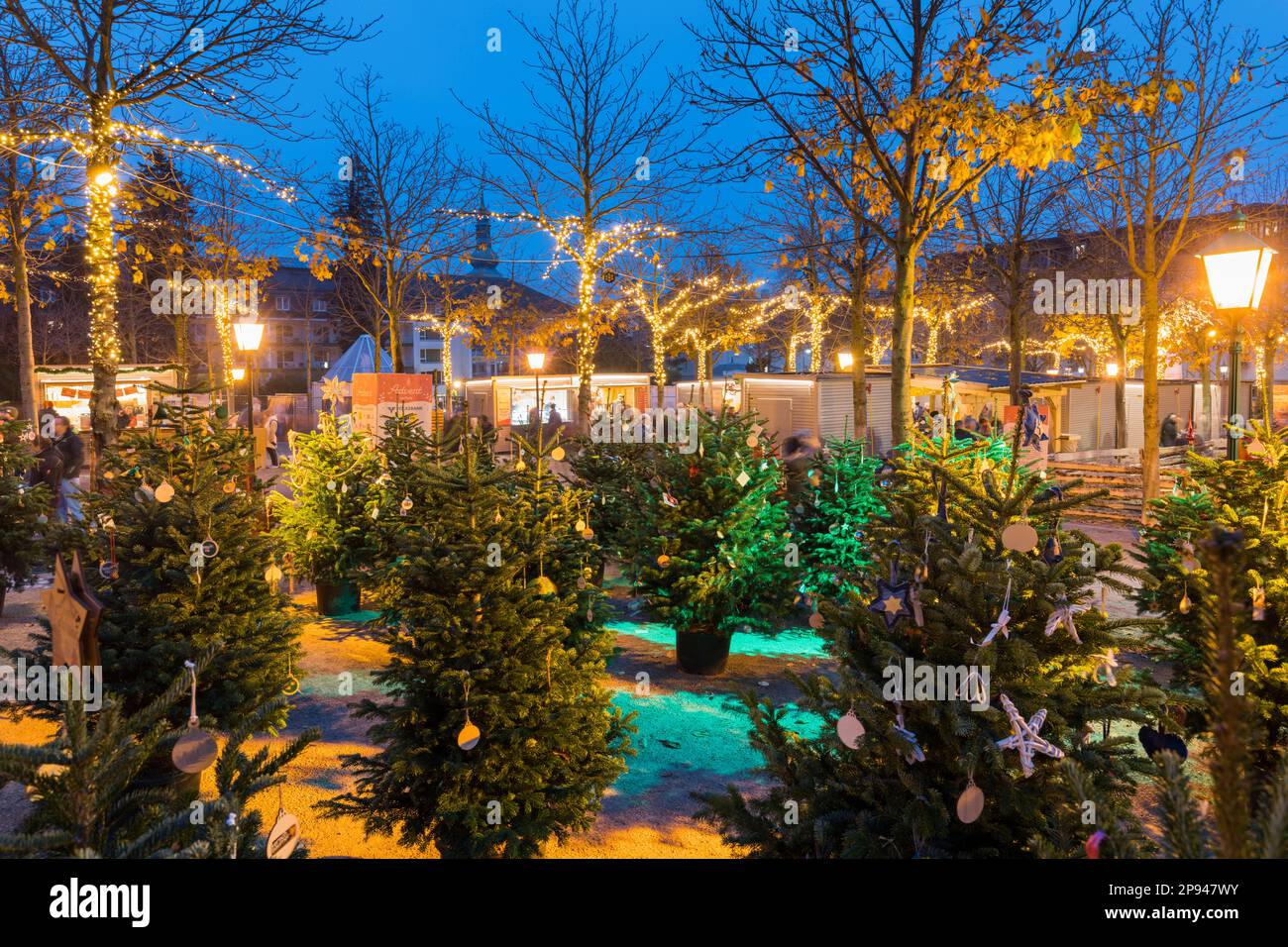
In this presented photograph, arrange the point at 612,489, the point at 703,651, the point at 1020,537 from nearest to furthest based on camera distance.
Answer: the point at 1020,537 → the point at 703,651 → the point at 612,489

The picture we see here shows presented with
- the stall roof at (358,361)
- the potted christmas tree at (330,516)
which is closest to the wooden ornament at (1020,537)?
the potted christmas tree at (330,516)

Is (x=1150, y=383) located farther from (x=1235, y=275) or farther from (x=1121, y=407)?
(x=1121, y=407)

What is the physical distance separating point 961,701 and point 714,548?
192 inches

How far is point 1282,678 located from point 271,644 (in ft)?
22.2

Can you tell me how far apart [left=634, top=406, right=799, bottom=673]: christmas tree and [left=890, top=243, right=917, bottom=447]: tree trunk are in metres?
1.97

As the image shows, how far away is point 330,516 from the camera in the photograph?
10.1m

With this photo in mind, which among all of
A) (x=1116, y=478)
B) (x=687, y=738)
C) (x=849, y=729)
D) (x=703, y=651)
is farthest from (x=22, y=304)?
(x=1116, y=478)

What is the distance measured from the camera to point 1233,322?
645 cm

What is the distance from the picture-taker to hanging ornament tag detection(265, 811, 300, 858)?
224 cm

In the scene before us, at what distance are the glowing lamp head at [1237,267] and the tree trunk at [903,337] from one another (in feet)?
9.54

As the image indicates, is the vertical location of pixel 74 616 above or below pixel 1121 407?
below

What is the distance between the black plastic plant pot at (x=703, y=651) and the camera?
8.05 m

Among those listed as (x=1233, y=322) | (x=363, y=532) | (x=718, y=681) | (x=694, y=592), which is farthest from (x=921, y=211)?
(x=363, y=532)
